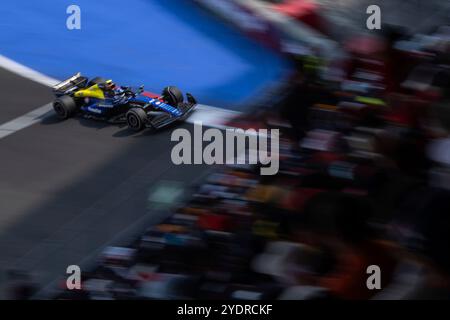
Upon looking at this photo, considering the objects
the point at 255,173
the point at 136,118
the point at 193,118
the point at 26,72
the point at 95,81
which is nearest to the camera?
the point at 255,173

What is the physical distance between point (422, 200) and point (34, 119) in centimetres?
490

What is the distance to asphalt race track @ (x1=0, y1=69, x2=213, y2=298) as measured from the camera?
5.89m

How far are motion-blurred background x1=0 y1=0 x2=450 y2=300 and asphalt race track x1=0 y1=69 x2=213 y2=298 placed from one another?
16 millimetres

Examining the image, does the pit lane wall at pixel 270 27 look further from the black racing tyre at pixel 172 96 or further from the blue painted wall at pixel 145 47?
the black racing tyre at pixel 172 96

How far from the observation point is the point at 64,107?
25.8 feet

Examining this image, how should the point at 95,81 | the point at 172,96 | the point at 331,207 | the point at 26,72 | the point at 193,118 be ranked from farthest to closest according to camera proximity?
1. the point at 26,72
2. the point at 95,81
3. the point at 172,96
4. the point at 193,118
5. the point at 331,207

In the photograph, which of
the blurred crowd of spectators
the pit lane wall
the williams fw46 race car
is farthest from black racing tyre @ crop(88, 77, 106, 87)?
the blurred crowd of spectators

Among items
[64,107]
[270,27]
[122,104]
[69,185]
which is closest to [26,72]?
[64,107]

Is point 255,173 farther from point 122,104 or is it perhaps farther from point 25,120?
point 25,120

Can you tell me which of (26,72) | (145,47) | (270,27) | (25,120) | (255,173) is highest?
(145,47)

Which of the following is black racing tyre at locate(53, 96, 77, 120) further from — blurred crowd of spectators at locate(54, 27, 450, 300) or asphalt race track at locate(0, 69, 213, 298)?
blurred crowd of spectators at locate(54, 27, 450, 300)

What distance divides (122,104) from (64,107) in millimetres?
529
